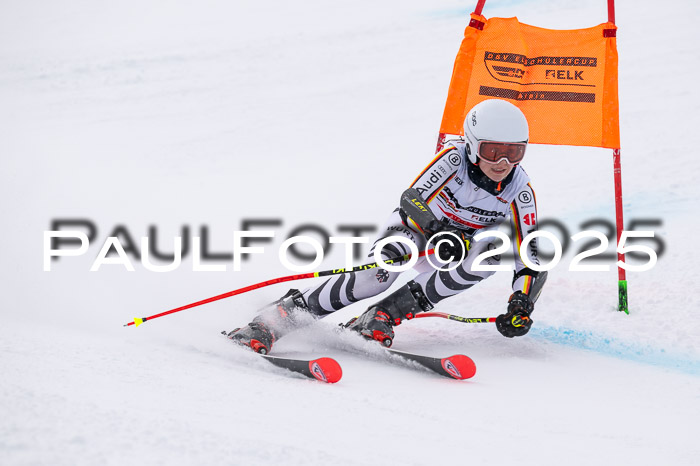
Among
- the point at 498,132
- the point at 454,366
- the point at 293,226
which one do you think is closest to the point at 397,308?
the point at 454,366

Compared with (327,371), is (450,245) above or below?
above

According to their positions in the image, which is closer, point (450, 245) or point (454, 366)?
point (454, 366)

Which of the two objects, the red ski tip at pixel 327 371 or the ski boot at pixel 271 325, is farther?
the ski boot at pixel 271 325

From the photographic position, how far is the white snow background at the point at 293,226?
85.9 inches

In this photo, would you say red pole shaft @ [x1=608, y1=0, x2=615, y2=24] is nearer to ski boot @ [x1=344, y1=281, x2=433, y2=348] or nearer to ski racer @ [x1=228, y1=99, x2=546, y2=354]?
ski racer @ [x1=228, y1=99, x2=546, y2=354]

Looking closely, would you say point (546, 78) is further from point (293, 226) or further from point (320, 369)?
point (293, 226)

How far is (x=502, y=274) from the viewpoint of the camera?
517cm

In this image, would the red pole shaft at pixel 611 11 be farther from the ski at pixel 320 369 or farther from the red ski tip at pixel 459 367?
the ski at pixel 320 369

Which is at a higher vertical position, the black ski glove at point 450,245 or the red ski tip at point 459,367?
the black ski glove at point 450,245

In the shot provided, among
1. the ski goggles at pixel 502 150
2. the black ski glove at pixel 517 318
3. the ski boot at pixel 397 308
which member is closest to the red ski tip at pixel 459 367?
the black ski glove at pixel 517 318

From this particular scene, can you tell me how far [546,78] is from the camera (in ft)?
14.8

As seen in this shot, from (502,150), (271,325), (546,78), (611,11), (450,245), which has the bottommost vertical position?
(271,325)

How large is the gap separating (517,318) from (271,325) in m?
1.28

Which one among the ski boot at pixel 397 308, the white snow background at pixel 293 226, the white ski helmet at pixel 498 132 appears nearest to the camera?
the white snow background at pixel 293 226
